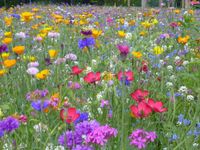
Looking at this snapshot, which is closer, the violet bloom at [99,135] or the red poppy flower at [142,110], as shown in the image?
the violet bloom at [99,135]

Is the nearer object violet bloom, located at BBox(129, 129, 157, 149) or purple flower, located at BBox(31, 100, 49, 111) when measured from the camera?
violet bloom, located at BBox(129, 129, 157, 149)

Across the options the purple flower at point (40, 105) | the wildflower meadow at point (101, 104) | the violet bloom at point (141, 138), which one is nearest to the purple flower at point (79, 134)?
the wildflower meadow at point (101, 104)

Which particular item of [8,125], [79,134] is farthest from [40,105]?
[79,134]

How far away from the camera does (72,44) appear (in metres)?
4.58

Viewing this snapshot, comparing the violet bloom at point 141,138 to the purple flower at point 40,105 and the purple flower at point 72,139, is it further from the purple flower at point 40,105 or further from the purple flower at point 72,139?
the purple flower at point 40,105

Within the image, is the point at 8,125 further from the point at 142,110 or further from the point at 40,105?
the point at 142,110

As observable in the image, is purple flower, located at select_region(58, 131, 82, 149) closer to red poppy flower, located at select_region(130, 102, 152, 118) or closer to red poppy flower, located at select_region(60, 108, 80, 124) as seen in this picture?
red poppy flower, located at select_region(60, 108, 80, 124)

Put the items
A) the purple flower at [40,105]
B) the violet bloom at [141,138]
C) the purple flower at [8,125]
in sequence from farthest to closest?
the purple flower at [40,105], the purple flower at [8,125], the violet bloom at [141,138]

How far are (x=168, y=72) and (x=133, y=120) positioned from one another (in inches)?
35.5

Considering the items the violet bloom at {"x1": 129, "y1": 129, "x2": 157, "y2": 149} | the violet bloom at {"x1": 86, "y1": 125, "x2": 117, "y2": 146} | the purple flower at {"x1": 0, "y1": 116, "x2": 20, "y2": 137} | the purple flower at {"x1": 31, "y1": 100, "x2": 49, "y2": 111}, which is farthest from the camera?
the purple flower at {"x1": 31, "y1": 100, "x2": 49, "y2": 111}

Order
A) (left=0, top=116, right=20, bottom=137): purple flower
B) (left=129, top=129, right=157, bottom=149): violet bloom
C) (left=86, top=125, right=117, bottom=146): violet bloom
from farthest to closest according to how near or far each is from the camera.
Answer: (left=0, top=116, right=20, bottom=137): purple flower
(left=129, top=129, right=157, bottom=149): violet bloom
(left=86, top=125, right=117, bottom=146): violet bloom

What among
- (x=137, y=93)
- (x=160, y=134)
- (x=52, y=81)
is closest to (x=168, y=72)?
(x=52, y=81)

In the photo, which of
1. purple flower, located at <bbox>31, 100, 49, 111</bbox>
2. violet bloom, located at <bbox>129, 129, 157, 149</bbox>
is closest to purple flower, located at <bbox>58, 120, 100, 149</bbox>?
violet bloom, located at <bbox>129, 129, 157, 149</bbox>

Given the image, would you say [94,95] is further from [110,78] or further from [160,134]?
[160,134]
